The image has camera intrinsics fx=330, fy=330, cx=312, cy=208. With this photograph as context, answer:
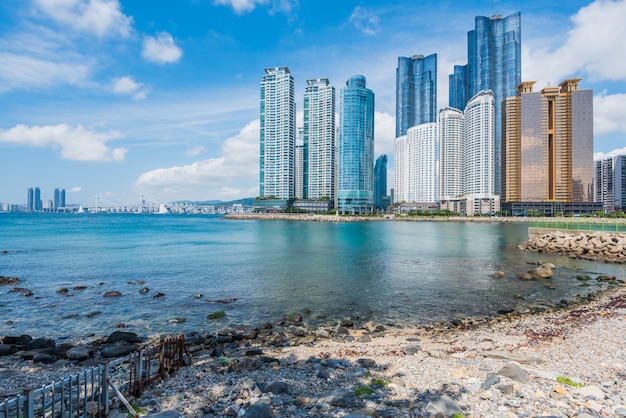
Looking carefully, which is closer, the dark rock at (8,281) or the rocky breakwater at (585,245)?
the dark rock at (8,281)

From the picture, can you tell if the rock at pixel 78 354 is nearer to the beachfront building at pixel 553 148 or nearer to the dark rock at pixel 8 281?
the dark rock at pixel 8 281

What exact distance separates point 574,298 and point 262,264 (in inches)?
1191

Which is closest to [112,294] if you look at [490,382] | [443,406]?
[443,406]

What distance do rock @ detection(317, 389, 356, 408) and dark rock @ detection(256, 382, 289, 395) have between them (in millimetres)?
1159

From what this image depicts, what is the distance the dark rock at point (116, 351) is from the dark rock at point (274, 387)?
318 inches

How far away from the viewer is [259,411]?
7777 millimetres

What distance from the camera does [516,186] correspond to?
17438cm

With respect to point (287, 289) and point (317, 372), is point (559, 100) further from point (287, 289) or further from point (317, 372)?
point (317, 372)

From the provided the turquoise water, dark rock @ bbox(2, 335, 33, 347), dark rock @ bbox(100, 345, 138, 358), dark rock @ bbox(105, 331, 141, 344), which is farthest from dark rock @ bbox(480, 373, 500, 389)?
dark rock @ bbox(2, 335, 33, 347)

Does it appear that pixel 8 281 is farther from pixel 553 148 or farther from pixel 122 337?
pixel 553 148

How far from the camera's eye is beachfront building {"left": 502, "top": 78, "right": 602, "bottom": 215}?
528 feet

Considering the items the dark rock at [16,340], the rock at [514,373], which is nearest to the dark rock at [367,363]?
the rock at [514,373]

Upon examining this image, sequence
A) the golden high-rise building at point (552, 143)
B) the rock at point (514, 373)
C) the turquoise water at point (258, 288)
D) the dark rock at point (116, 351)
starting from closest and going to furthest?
the rock at point (514, 373)
the dark rock at point (116, 351)
the turquoise water at point (258, 288)
the golden high-rise building at point (552, 143)

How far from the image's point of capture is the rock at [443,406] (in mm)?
7895
